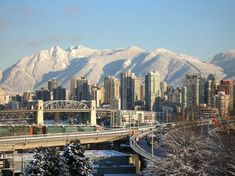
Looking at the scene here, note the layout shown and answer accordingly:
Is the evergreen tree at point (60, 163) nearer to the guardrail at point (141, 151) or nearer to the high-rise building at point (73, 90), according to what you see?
the guardrail at point (141, 151)

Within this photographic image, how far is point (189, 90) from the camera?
127 meters

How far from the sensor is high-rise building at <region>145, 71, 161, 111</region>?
130462mm

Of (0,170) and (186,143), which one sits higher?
(186,143)

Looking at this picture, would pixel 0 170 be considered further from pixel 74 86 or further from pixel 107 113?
pixel 74 86

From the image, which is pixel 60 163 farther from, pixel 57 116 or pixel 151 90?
pixel 151 90

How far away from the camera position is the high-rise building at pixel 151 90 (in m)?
130

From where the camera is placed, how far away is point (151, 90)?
138 meters

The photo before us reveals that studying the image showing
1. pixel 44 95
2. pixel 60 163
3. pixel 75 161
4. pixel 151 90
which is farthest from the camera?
pixel 44 95

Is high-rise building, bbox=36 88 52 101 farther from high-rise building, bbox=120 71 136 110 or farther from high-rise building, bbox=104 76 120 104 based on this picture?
high-rise building, bbox=120 71 136 110

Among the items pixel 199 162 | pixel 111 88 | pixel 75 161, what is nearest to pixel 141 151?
pixel 75 161

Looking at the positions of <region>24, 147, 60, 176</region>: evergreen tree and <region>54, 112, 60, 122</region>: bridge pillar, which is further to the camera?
<region>54, 112, 60, 122</region>: bridge pillar

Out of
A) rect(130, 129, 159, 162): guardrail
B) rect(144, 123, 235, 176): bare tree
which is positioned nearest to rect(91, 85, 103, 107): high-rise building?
rect(130, 129, 159, 162): guardrail

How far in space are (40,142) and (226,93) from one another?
247ft

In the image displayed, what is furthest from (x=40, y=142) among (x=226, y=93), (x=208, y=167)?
(x=226, y=93)
